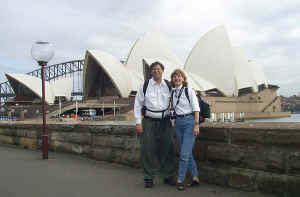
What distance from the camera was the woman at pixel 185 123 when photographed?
3.05m

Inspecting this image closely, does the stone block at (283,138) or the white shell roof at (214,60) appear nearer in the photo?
the stone block at (283,138)

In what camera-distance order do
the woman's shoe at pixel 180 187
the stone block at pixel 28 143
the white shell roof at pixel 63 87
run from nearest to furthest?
the woman's shoe at pixel 180 187 < the stone block at pixel 28 143 < the white shell roof at pixel 63 87

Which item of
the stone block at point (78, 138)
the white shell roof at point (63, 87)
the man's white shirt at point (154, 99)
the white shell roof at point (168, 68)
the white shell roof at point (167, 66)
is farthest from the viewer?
the white shell roof at point (63, 87)

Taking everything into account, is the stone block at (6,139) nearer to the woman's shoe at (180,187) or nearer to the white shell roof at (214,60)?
the woman's shoe at (180,187)

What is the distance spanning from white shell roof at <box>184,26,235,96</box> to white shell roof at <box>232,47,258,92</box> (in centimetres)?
482

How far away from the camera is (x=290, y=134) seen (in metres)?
2.68

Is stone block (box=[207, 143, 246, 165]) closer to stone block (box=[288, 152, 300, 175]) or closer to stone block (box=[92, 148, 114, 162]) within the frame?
stone block (box=[288, 152, 300, 175])

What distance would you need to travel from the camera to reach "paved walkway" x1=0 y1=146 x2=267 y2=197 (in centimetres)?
298

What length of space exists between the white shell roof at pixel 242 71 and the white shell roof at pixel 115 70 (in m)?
20.7

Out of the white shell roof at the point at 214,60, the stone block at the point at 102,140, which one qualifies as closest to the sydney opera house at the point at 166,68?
the white shell roof at the point at 214,60

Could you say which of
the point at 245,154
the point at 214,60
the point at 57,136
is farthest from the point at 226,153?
the point at 214,60

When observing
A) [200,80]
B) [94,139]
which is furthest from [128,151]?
[200,80]

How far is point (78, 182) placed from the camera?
3494 millimetres

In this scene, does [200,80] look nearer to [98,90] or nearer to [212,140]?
[98,90]
